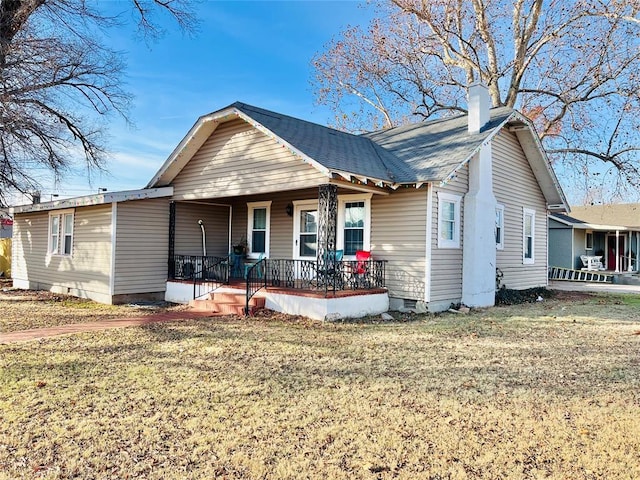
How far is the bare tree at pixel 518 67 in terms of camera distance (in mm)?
20297

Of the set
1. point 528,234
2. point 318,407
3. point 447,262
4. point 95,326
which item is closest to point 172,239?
point 95,326

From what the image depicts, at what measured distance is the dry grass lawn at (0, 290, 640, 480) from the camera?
332cm

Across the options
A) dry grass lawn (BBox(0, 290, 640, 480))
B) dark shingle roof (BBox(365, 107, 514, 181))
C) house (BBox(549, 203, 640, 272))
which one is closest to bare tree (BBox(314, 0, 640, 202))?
house (BBox(549, 203, 640, 272))

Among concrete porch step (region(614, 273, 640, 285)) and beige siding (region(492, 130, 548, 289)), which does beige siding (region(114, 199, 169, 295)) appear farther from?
concrete porch step (region(614, 273, 640, 285))

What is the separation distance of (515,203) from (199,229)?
9.82 m

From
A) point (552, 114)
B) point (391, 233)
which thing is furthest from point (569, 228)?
point (391, 233)

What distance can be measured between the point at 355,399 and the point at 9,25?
15.6 metres

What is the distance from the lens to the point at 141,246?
12742 mm

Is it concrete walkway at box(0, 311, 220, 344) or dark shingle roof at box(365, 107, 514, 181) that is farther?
dark shingle roof at box(365, 107, 514, 181)

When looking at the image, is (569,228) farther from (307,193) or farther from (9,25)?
(9,25)

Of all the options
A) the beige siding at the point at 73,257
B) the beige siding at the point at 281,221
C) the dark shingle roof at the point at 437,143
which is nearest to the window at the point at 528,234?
the dark shingle roof at the point at 437,143

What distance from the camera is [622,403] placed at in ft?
15.1

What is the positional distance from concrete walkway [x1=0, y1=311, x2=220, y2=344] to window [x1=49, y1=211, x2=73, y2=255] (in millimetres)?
5632

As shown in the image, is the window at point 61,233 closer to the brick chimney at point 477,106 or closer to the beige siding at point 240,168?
the beige siding at point 240,168
